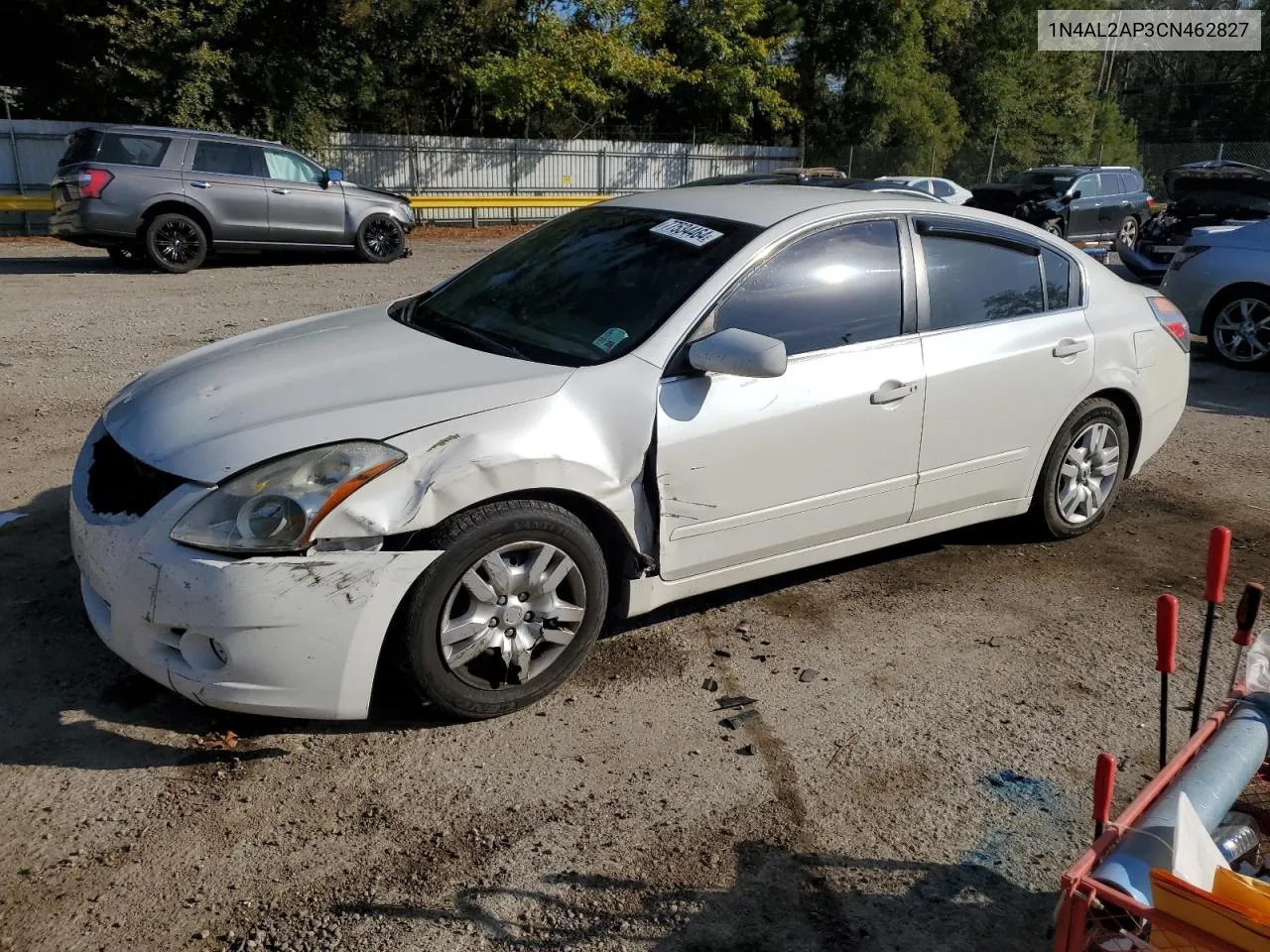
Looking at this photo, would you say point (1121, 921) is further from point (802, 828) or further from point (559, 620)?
point (559, 620)

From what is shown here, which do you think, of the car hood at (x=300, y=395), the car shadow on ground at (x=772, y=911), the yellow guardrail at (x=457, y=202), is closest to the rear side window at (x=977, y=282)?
the car hood at (x=300, y=395)

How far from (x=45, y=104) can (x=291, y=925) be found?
26.3 meters

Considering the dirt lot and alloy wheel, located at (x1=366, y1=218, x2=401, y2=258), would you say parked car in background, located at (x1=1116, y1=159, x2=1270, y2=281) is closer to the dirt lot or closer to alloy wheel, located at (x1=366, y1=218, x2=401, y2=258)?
alloy wheel, located at (x1=366, y1=218, x2=401, y2=258)

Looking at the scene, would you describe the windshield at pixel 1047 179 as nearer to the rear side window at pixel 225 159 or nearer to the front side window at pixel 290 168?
the front side window at pixel 290 168

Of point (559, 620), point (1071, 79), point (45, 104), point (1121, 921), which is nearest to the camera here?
point (1121, 921)

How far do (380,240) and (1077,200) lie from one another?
12413mm

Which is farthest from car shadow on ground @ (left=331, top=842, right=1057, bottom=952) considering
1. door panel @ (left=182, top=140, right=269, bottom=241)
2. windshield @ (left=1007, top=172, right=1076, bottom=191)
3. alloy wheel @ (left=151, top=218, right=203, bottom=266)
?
windshield @ (left=1007, top=172, right=1076, bottom=191)

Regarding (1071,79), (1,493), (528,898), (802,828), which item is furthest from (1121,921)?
(1071,79)

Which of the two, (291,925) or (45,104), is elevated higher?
(45,104)

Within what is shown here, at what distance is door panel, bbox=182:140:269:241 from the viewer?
1419cm

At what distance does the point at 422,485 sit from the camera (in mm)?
3189

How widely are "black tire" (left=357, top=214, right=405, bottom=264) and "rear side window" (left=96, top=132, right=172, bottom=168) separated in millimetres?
2976

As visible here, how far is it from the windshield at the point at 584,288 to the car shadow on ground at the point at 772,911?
174cm

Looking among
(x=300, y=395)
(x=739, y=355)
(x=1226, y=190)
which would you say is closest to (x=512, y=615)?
(x=300, y=395)
